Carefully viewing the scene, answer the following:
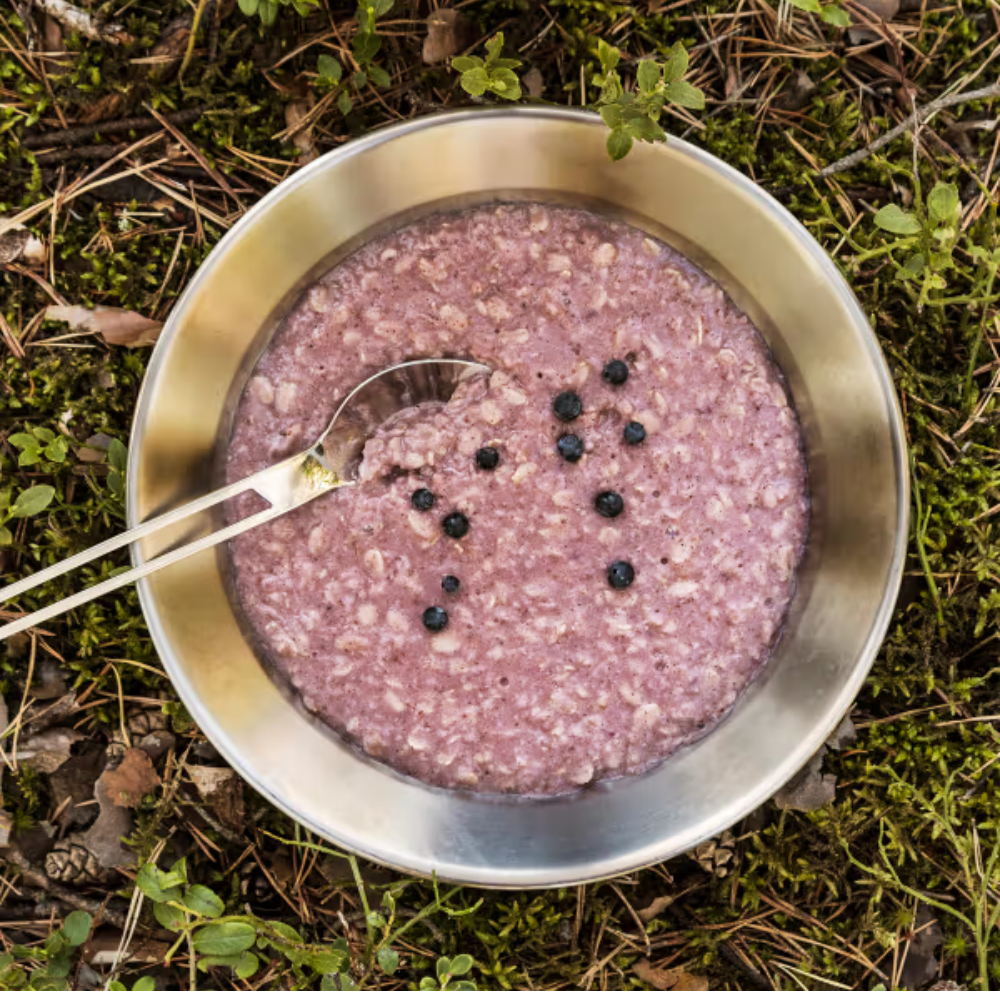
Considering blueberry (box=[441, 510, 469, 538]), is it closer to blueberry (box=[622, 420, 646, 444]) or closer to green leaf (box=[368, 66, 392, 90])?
blueberry (box=[622, 420, 646, 444])

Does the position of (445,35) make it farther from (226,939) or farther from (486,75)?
(226,939)

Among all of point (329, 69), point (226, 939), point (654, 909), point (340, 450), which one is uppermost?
point (329, 69)

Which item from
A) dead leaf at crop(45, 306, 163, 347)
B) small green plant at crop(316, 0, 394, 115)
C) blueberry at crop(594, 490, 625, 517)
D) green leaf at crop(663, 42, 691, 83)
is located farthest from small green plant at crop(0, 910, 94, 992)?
green leaf at crop(663, 42, 691, 83)

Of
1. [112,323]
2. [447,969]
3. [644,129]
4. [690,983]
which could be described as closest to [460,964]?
[447,969]

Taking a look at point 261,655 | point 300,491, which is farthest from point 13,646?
point 300,491

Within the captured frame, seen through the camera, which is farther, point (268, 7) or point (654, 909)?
point (654, 909)

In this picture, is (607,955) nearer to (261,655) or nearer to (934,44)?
(261,655)

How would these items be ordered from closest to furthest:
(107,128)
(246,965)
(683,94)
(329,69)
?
(683,94)
(246,965)
(329,69)
(107,128)

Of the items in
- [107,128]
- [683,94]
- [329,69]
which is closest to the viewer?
[683,94]
